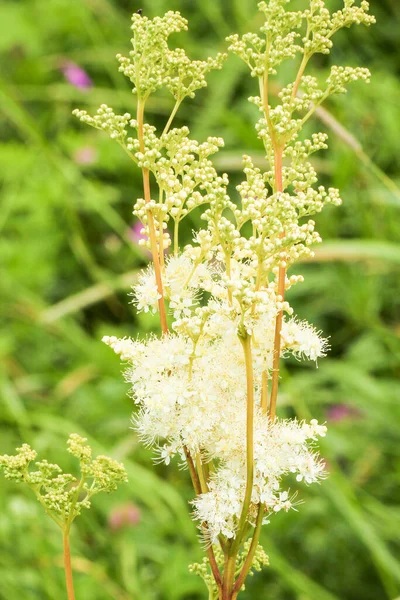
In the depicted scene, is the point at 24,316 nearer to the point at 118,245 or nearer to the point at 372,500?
the point at 118,245

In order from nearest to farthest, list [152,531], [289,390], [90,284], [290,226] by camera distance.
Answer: [290,226] < [289,390] < [152,531] < [90,284]

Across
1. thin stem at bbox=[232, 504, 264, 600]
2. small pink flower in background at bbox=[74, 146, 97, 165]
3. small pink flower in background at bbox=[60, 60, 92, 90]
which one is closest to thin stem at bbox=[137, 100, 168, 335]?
thin stem at bbox=[232, 504, 264, 600]

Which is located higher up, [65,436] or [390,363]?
[390,363]

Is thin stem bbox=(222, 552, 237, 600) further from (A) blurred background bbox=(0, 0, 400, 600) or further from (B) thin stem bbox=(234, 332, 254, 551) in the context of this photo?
(A) blurred background bbox=(0, 0, 400, 600)

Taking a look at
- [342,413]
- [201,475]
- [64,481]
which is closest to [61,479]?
[64,481]

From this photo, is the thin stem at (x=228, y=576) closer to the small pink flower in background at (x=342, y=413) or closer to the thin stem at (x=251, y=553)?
the thin stem at (x=251, y=553)

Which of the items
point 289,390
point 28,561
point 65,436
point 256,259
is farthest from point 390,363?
point 256,259

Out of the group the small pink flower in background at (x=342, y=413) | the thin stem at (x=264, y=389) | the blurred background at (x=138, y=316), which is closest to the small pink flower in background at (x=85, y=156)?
the blurred background at (x=138, y=316)
